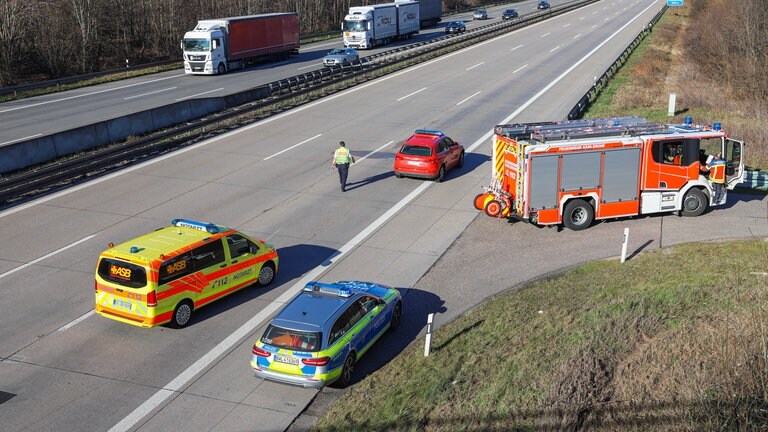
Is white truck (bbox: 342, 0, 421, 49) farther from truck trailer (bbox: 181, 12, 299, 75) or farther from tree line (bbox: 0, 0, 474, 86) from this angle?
tree line (bbox: 0, 0, 474, 86)

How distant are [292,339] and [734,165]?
1541 cm

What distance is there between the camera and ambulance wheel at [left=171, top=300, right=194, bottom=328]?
15.3 metres

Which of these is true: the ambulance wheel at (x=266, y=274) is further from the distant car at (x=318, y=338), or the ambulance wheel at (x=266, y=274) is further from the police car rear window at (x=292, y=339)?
the police car rear window at (x=292, y=339)

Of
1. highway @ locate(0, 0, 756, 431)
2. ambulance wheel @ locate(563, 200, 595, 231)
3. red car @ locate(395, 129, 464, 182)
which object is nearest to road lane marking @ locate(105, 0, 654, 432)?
highway @ locate(0, 0, 756, 431)

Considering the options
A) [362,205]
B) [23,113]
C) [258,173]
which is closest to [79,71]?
[23,113]

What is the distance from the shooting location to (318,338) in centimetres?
1298

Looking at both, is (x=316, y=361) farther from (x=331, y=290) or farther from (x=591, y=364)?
(x=591, y=364)

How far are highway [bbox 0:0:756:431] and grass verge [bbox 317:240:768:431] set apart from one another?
99cm

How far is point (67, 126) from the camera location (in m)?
35.8

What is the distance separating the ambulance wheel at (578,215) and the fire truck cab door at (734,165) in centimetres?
445

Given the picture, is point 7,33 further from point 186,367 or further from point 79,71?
point 186,367

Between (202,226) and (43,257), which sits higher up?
(202,226)

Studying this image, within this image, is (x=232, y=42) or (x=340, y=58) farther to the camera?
(x=340, y=58)

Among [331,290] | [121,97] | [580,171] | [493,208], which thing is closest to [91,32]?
[121,97]
